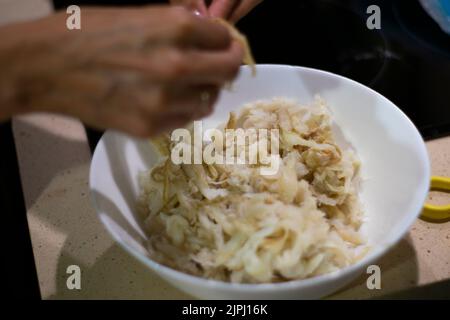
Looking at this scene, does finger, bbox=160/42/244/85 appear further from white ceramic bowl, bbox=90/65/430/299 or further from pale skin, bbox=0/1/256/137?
white ceramic bowl, bbox=90/65/430/299

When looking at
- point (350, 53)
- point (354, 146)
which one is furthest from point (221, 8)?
point (350, 53)

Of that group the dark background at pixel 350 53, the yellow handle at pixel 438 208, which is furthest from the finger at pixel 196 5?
the yellow handle at pixel 438 208

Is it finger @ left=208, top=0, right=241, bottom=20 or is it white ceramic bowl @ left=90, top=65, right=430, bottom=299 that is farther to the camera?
finger @ left=208, top=0, right=241, bottom=20

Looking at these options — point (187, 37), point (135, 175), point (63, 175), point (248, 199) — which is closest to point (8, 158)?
point (63, 175)

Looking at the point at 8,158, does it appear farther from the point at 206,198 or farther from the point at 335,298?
the point at 335,298

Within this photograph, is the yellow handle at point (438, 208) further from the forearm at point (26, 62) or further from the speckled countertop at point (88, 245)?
the forearm at point (26, 62)

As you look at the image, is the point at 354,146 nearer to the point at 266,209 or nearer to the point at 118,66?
the point at 266,209

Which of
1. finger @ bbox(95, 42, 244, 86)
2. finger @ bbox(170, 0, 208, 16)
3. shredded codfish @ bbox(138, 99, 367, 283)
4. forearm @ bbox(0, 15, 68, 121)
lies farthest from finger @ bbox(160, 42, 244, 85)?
finger @ bbox(170, 0, 208, 16)
